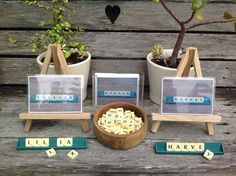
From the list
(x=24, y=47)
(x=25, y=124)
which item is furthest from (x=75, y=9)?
(x=25, y=124)

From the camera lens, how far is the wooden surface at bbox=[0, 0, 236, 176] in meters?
1.03

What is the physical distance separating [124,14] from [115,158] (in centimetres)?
51

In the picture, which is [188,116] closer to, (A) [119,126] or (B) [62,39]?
(A) [119,126]

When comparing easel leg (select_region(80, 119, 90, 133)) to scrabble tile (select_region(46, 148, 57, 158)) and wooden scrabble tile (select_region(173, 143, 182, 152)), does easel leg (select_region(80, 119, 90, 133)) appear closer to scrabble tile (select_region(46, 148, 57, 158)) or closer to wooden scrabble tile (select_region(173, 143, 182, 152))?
scrabble tile (select_region(46, 148, 57, 158))

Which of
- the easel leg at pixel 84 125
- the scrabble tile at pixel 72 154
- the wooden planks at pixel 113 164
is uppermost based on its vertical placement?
the easel leg at pixel 84 125

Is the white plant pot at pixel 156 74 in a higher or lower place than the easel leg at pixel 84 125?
higher

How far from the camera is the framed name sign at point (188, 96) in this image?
102 cm

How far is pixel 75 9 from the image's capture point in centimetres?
121

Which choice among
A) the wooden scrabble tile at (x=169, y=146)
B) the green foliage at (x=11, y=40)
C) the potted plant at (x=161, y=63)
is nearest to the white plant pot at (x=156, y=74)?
the potted plant at (x=161, y=63)

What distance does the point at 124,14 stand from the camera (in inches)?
47.9

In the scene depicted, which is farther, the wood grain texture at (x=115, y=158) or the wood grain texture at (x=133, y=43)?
the wood grain texture at (x=133, y=43)

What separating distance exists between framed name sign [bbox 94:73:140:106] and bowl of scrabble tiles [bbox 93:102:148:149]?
47 millimetres

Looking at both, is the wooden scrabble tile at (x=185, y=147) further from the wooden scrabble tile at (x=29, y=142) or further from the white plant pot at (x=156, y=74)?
the wooden scrabble tile at (x=29, y=142)

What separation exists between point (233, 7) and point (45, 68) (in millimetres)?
656
